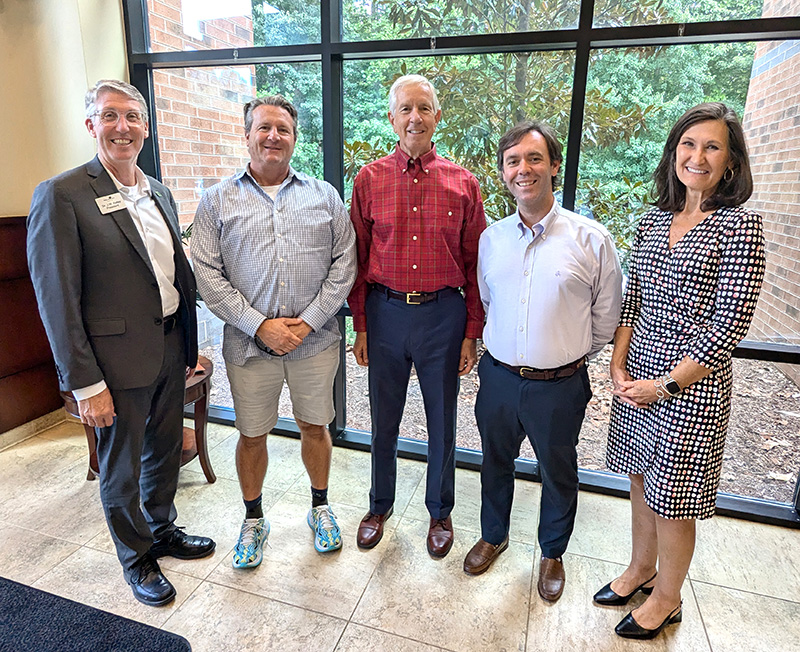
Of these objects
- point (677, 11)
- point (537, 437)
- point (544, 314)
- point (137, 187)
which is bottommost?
point (537, 437)

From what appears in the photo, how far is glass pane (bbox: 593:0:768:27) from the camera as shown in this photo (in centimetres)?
211

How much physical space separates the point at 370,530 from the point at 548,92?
217 centimetres

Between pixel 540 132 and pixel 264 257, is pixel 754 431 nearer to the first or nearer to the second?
pixel 540 132

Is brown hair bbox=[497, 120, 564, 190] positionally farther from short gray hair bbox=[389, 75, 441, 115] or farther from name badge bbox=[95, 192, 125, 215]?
name badge bbox=[95, 192, 125, 215]

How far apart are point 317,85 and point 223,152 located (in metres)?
0.74

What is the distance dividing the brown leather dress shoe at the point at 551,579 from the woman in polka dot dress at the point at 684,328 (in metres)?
0.24

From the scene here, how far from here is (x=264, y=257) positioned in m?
1.97

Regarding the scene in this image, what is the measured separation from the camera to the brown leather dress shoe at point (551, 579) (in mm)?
1963

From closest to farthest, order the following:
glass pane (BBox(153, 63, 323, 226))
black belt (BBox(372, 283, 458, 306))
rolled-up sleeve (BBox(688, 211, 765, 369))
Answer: rolled-up sleeve (BBox(688, 211, 765, 369)), black belt (BBox(372, 283, 458, 306)), glass pane (BBox(153, 63, 323, 226))

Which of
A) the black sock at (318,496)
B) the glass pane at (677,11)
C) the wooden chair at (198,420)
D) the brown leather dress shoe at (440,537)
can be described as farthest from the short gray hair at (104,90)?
the brown leather dress shoe at (440,537)

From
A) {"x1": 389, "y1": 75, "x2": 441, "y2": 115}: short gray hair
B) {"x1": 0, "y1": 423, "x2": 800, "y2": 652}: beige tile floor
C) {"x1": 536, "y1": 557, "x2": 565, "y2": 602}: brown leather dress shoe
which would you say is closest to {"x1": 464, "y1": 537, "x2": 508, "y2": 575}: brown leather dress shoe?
{"x1": 0, "y1": 423, "x2": 800, "y2": 652}: beige tile floor

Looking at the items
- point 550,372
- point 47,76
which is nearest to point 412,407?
point 550,372

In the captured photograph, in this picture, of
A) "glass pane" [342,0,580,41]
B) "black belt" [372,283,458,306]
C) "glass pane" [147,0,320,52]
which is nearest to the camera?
"black belt" [372,283,458,306]

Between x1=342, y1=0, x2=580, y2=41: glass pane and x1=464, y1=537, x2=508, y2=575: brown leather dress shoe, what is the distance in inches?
90.1
